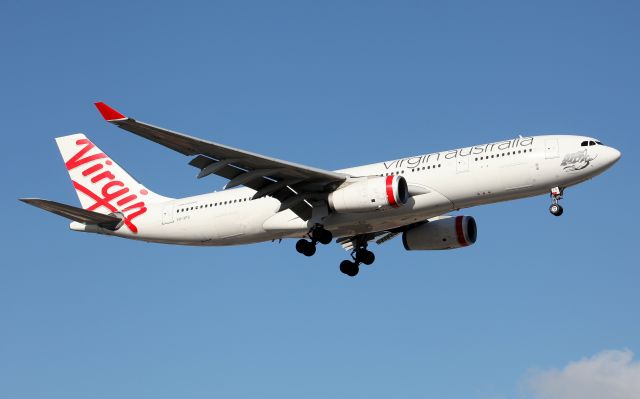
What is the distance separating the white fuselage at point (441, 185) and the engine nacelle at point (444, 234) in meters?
3.13

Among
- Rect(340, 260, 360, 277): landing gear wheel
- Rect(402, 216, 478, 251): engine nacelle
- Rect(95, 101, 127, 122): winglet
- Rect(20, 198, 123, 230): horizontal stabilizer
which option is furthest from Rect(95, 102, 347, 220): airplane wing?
Rect(20, 198, 123, 230): horizontal stabilizer

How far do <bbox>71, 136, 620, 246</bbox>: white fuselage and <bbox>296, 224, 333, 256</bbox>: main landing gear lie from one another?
9.0 inches

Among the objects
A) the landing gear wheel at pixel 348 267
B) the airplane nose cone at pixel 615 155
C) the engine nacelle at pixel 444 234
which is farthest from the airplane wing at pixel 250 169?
the airplane nose cone at pixel 615 155

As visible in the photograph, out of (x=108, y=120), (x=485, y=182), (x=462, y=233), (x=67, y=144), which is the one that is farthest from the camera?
(x=67, y=144)

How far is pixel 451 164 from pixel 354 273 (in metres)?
8.48

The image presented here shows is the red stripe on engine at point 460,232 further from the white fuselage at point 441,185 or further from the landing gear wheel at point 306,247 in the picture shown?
the landing gear wheel at point 306,247

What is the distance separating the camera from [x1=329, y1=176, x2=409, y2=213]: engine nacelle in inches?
1474

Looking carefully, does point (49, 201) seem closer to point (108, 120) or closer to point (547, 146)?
point (108, 120)

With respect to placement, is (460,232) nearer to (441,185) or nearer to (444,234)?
(444,234)

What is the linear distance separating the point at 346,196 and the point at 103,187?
1345 centimetres

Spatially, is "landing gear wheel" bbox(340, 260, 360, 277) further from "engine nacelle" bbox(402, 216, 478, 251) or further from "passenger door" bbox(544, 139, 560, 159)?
"passenger door" bbox(544, 139, 560, 159)

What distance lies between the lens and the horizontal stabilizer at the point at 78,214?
131ft

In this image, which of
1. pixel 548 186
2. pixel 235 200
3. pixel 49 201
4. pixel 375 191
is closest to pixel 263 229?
pixel 235 200

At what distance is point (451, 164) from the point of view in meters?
38.2
